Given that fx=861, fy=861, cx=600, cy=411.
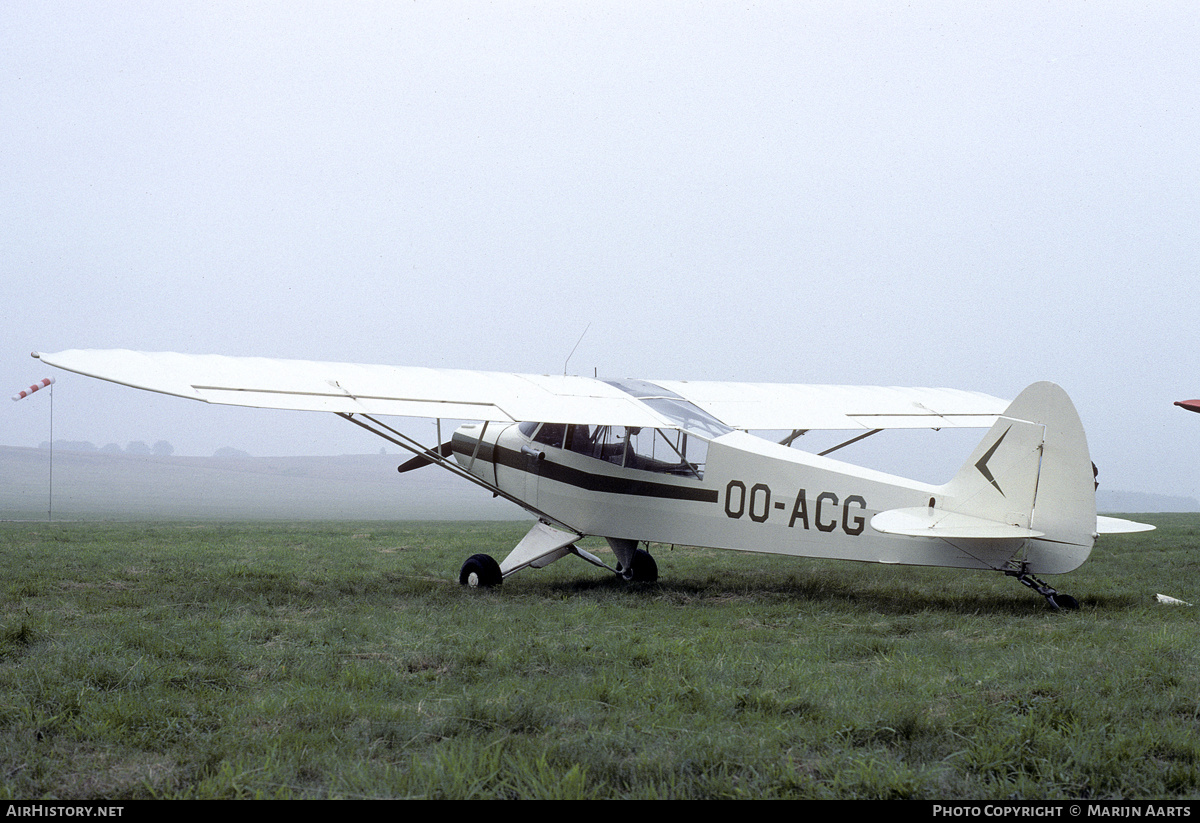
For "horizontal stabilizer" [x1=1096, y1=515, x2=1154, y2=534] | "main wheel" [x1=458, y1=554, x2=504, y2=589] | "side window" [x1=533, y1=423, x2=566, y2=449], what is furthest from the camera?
"side window" [x1=533, y1=423, x2=566, y2=449]

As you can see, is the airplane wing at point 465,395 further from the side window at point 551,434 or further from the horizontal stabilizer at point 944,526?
the horizontal stabilizer at point 944,526

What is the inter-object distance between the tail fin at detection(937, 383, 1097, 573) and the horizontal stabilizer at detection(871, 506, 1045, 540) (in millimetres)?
66

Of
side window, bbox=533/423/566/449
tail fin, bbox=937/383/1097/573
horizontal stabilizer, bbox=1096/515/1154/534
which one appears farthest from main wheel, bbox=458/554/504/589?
horizontal stabilizer, bbox=1096/515/1154/534

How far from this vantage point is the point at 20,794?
305 centimetres

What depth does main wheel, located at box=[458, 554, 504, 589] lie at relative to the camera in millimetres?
9008

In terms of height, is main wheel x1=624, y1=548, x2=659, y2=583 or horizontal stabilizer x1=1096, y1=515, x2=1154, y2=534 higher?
A: horizontal stabilizer x1=1096, y1=515, x2=1154, y2=534

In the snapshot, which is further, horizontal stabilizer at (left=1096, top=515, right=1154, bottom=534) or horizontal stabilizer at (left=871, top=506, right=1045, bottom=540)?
horizontal stabilizer at (left=1096, top=515, right=1154, bottom=534)

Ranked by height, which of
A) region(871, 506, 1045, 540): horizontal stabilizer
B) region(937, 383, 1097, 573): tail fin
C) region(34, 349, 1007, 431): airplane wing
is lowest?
region(871, 506, 1045, 540): horizontal stabilizer

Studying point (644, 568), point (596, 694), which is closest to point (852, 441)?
point (644, 568)

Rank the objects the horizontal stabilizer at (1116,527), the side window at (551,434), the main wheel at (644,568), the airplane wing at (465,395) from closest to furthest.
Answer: the horizontal stabilizer at (1116,527) < the airplane wing at (465,395) < the side window at (551,434) < the main wheel at (644,568)

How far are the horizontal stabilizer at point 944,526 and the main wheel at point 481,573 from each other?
3.96 meters

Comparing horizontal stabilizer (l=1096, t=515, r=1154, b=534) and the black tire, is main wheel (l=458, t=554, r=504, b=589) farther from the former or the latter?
horizontal stabilizer (l=1096, t=515, r=1154, b=534)

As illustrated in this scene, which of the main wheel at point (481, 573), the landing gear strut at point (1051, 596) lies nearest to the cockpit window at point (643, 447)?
the main wheel at point (481, 573)

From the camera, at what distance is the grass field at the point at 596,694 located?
3.08 metres
